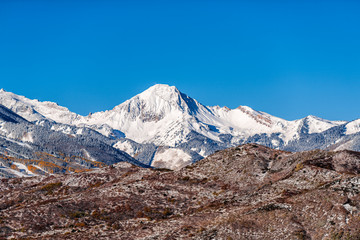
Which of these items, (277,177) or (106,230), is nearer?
(106,230)

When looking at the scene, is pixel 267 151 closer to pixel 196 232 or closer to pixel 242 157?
pixel 242 157

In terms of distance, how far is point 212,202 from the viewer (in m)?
81.9

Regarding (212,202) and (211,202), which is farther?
(211,202)

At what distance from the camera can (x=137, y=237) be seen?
6366cm

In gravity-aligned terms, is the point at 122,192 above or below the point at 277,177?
below

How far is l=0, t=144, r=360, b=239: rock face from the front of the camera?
199 ft

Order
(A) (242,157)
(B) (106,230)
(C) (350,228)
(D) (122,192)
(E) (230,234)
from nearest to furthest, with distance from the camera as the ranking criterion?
A: (C) (350,228)
(E) (230,234)
(B) (106,230)
(D) (122,192)
(A) (242,157)

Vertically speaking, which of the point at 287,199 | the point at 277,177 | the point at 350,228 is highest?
the point at 277,177

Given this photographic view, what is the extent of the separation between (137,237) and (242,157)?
47801 millimetres

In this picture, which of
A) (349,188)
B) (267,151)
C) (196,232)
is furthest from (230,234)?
(267,151)

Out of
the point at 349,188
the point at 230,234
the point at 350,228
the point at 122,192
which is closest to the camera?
the point at 350,228

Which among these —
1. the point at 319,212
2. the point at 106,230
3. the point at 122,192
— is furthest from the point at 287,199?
the point at 122,192

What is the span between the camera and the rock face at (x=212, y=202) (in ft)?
199

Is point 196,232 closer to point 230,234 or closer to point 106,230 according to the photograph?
point 230,234
